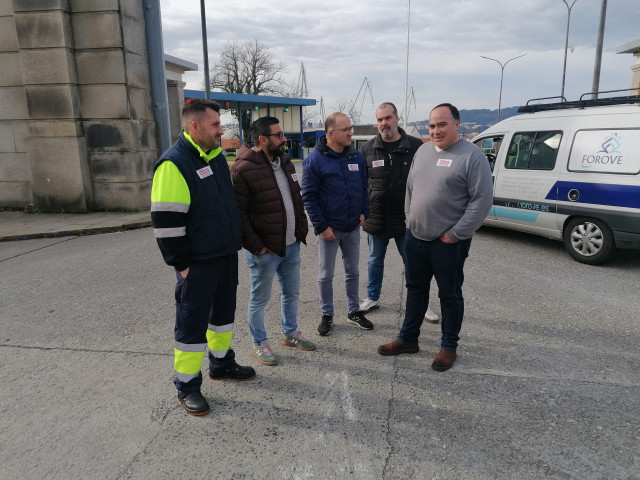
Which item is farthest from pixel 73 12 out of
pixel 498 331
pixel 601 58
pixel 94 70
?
pixel 601 58

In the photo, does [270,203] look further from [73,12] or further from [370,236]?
[73,12]

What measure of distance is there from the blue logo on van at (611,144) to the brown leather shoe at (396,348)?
13.9 feet

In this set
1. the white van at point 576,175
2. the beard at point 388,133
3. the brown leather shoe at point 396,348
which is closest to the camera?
the brown leather shoe at point 396,348

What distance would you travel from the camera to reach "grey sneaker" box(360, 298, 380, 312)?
4614mm

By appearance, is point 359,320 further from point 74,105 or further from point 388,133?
point 74,105

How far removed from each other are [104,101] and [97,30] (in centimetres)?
145

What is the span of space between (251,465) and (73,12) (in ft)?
34.8

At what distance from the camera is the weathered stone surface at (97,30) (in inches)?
378

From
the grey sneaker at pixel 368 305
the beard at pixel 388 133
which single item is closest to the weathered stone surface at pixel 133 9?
the beard at pixel 388 133

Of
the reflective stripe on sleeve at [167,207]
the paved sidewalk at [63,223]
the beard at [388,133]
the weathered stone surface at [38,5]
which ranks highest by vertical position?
the weathered stone surface at [38,5]

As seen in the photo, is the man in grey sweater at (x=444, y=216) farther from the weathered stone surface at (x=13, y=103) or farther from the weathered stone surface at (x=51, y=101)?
the weathered stone surface at (x=13, y=103)

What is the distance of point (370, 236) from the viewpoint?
14.8 feet

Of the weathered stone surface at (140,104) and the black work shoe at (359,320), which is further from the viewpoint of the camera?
the weathered stone surface at (140,104)

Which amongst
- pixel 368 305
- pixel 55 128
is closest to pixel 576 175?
pixel 368 305
